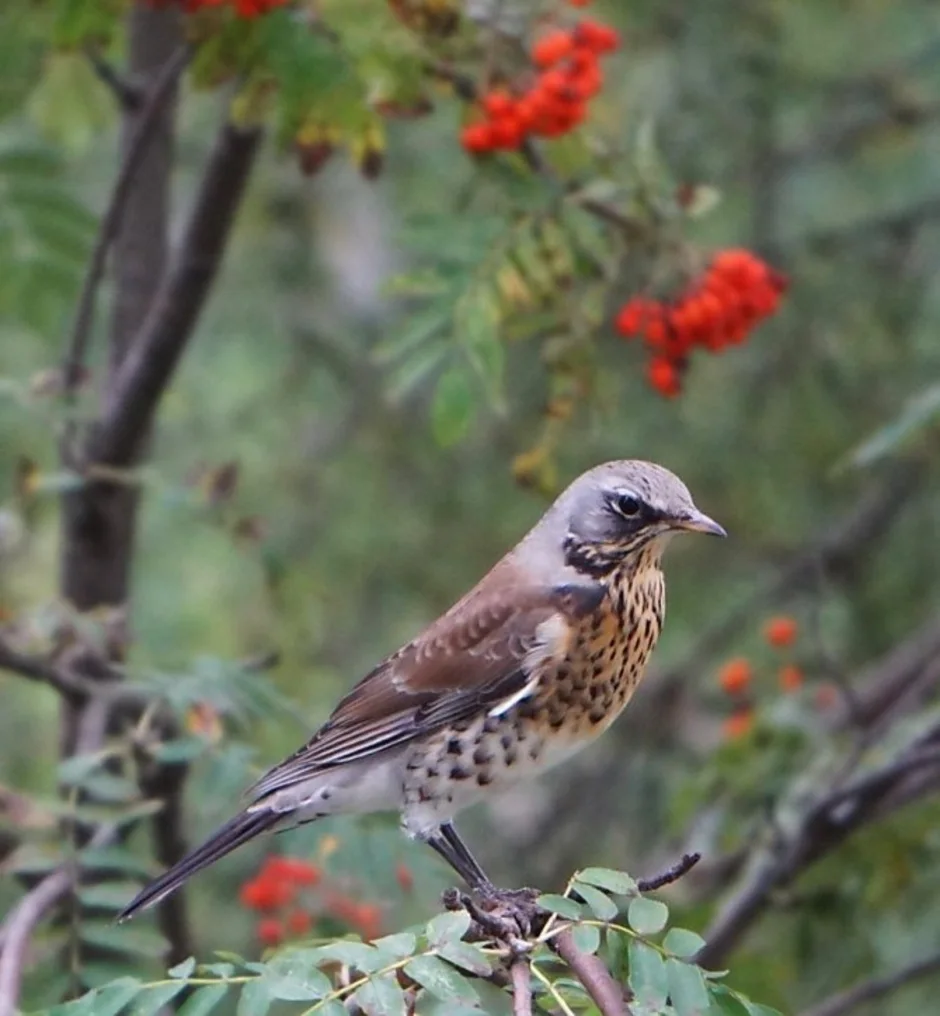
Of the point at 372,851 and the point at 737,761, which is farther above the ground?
the point at 372,851

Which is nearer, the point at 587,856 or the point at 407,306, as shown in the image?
the point at 587,856

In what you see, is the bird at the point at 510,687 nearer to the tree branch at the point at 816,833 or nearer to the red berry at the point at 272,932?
the red berry at the point at 272,932

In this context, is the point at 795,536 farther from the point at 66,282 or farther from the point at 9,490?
the point at 66,282

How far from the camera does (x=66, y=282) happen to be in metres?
4.45

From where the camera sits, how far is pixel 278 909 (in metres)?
4.56

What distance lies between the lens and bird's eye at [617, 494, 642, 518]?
352 cm

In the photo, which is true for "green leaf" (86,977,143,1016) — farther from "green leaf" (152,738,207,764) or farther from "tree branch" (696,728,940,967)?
"tree branch" (696,728,940,967)

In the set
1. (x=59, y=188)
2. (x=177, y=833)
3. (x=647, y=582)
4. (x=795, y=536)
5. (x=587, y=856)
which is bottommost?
(x=587, y=856)

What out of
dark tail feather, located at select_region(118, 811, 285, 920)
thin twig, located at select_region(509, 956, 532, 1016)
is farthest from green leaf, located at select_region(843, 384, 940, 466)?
Result: thin twig, located at select_region(509, 956, 532, 1016)

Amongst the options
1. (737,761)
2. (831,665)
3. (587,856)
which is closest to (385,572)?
(587,856)

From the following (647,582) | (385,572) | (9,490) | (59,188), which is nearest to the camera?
(647,582)

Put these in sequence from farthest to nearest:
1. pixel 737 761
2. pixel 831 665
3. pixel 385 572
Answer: pixel 385 572, pixel 737 761, pixel 831 665

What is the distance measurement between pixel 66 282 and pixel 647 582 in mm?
1594

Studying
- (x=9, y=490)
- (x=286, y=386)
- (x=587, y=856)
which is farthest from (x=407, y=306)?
(x=587, y=856)
